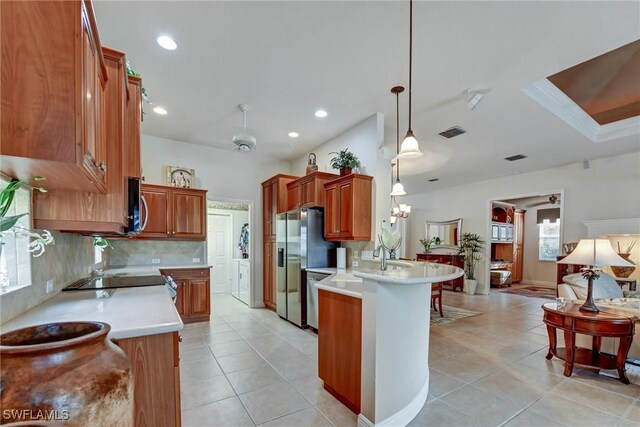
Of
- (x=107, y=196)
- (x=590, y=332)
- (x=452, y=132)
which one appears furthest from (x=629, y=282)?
(x=107, y=196)

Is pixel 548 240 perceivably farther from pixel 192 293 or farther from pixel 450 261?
pixel 192 293

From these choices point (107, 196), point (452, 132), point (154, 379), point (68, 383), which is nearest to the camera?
point (68, 383)

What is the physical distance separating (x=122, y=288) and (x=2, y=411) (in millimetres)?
1944

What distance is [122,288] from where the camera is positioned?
7.88ft

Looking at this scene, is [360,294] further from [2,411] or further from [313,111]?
[313,111]

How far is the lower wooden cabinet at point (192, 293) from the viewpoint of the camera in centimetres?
456

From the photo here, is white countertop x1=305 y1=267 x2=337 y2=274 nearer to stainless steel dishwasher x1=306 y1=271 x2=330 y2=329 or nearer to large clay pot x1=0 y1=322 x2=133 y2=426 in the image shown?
stainless steel dishwasher x1=306 y1=271 x2=330 y2=329

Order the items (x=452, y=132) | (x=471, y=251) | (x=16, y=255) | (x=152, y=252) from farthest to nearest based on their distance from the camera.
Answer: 1. (x=471, y=251)
2. (x=152, y=252)
3. (x=452, y=132)
4. (x=16, y=255)

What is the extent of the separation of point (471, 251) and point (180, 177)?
7.02 meters

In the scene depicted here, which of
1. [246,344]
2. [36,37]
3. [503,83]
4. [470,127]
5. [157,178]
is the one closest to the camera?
[36,37]

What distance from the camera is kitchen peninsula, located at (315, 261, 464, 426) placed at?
1.91 m

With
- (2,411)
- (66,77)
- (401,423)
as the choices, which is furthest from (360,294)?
(66,77)

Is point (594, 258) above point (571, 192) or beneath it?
beneath

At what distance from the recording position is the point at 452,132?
4.41 m
